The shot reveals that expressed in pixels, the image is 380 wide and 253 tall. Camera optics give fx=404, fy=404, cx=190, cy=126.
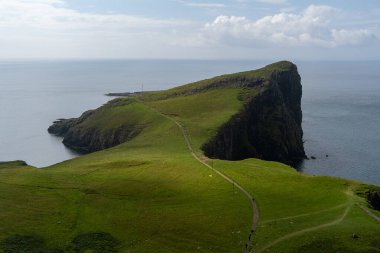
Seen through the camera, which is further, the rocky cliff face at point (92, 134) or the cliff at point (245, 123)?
the rocky cliff face at point (92, 134)

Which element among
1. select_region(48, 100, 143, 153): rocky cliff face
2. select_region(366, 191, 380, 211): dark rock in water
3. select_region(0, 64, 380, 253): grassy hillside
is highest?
select_region(366, 191, 380, 211): dark rock in water

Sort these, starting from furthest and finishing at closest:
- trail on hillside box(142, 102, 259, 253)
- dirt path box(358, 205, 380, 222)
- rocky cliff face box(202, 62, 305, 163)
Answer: rocky cliff face box(202, 62, 305, 163) < dirt path box(358, 205, 380, 222) < trail on hillside box(142, 102, 259, 253)

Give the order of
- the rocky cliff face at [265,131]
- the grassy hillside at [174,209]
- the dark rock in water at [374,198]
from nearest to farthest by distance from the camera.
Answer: the grassy hillside at [174,209], the dark rock in water at [374,198], the rocky cliff face at [265,131]

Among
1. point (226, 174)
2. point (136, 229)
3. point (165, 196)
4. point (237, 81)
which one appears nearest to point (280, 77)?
point (237, 81)

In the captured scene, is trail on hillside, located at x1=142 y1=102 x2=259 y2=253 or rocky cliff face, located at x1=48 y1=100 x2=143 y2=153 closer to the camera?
trail on hillside, located at x1=142 y1=102 x2=259 y2=253

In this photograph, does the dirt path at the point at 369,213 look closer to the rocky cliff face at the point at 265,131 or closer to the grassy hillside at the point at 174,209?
the grassy hillside at the point at 174,209

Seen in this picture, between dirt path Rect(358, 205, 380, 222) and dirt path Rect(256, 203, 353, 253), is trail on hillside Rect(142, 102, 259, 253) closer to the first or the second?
dirt path Rect(256, 203, 353, 253)

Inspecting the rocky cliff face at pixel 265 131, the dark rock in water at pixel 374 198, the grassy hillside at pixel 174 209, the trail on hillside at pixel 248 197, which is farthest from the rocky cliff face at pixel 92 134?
the dark rock in water at pixel 374 198

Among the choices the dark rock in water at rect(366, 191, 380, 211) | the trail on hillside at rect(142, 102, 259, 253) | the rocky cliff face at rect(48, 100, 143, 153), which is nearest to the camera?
the trail on hillside at rect(142, 102, 259, 253)

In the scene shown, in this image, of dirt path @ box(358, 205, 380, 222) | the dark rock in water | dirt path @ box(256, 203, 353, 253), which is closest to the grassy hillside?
dirt path @ box(256, 203, 353, 253)
